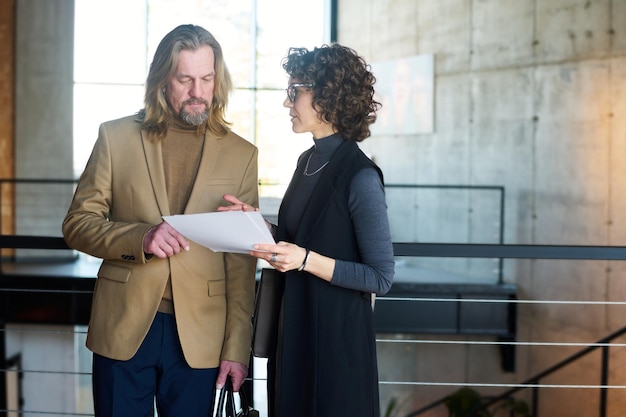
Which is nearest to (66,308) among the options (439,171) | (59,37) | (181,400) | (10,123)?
(10,123)

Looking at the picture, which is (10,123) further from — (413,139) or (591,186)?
(591,186)

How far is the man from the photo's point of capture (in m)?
1.76

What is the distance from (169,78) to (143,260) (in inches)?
16.9

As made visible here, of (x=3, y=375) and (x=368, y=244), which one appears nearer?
(x=368, y=244)

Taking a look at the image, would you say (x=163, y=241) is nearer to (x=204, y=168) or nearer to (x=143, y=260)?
(x=143, y=260)

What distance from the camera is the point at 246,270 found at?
1.86 meters

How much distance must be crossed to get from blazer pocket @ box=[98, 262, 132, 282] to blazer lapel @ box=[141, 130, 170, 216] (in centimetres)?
16

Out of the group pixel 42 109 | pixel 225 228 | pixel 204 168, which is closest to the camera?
pixel 225 228

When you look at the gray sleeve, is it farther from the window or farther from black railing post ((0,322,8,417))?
the window

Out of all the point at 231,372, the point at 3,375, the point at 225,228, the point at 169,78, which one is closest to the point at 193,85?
the point at 169,78

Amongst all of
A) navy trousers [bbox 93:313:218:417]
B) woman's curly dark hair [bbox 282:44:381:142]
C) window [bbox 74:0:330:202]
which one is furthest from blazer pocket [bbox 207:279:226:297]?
window [bbox 74:0:330:202]

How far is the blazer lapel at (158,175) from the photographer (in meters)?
1.77

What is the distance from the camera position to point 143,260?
5.57ft

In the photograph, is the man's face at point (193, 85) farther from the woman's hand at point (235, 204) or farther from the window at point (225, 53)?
the window at point (225, 53)
